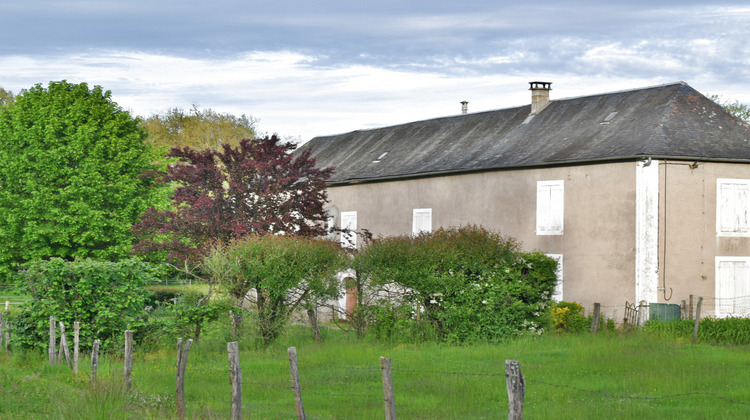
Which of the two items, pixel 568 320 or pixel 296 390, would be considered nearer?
pixel 296 390

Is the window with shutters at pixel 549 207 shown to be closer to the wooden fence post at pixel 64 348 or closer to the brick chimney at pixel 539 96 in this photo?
the brick chimney at pixel 539 96

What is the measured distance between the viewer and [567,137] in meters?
27.4

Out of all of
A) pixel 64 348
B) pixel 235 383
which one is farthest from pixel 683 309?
pixel 235 383

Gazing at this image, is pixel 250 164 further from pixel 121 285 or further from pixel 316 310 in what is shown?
pixel 121 285

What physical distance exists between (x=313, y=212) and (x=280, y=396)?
12.6 m

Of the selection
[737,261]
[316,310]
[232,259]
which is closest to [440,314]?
[316,310]

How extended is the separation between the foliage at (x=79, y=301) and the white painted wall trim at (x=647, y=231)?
515 inches

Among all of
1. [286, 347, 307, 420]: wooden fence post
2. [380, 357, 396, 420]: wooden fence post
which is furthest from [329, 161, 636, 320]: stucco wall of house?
[380, 357, 396, 420]: wooden fence post

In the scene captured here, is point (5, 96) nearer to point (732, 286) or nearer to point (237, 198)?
point (237, 198)

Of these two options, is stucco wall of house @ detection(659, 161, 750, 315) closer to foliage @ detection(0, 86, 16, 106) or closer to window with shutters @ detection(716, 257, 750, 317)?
window with shutters @ detection(716, 257, 750, 317)

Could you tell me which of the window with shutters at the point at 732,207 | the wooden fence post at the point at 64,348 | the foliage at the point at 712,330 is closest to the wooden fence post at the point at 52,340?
the wooden fence post at the point at 64,348

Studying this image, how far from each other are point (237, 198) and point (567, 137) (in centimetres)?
1056

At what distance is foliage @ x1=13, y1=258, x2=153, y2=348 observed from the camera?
18.2m

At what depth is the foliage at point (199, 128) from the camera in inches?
2283
